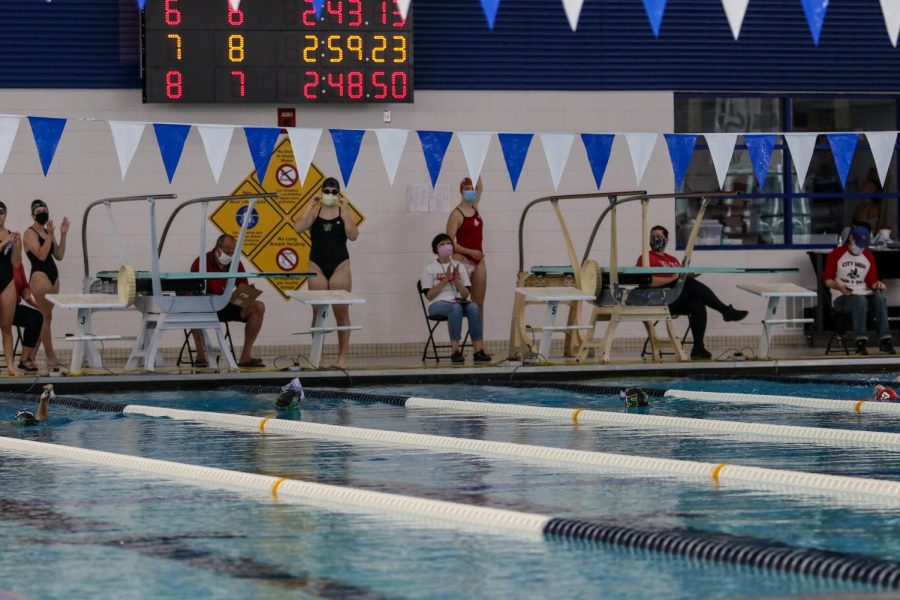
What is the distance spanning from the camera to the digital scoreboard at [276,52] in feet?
50.4

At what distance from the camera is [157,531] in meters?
6.48

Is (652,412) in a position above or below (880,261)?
below

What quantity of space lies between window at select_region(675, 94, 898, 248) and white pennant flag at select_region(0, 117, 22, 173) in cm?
762

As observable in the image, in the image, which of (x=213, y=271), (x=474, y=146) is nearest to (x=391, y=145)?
(x=474, y=146)

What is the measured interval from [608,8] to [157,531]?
12118mm

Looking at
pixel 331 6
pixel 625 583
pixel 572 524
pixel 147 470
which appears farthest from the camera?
pixel 331 6

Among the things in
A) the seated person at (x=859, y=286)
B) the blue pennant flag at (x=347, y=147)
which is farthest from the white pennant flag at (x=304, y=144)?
the seated person at (x=859, y=286)

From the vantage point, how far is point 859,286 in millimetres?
15391

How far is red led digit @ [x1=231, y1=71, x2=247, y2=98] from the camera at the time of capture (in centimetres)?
1567

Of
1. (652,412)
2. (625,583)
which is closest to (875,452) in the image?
(652,412)

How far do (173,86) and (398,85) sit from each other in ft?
7.33

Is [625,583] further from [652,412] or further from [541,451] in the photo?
[652,412]

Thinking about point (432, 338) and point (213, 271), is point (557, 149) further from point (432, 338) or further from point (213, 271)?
point (213, 271)

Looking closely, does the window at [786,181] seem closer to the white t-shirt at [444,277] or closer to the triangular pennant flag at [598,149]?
the triangular pennant flag at [598,149]
